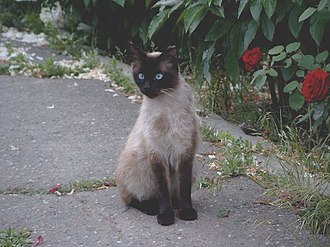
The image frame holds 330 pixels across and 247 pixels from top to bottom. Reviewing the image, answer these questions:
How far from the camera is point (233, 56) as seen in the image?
18.2ft

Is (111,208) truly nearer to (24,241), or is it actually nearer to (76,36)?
(24,241)

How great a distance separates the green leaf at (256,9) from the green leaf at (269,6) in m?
0.06

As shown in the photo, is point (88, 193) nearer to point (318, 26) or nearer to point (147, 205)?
point (147, 205)

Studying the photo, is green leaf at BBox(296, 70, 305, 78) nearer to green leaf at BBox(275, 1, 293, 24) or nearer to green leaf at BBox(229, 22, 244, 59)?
green leaf at BBox(275, 1, 293, 24)

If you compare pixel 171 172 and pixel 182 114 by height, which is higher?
pixel 182 114

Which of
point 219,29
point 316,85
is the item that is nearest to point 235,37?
point 219,29

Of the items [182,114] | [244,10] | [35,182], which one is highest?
[244,10]

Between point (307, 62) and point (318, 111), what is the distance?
34cm

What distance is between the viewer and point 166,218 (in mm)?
4273

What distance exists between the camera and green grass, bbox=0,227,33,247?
3.97 meters

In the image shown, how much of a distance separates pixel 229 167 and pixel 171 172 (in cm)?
A: 69

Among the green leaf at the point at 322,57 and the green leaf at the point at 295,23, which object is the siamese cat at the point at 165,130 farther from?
the green leaf at the point at 295,23

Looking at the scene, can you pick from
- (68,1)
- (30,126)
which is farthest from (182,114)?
(68,1)

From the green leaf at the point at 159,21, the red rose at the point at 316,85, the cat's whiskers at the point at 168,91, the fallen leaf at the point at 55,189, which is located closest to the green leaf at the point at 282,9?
the red rose at the point at 316,85
